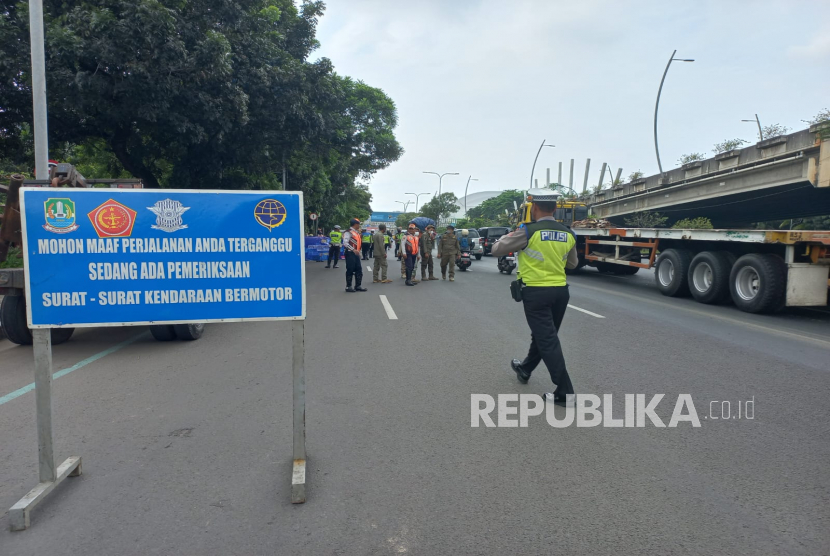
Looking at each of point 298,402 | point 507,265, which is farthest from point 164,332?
point 507,265

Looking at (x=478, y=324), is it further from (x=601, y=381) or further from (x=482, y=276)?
(x=482, y=276)

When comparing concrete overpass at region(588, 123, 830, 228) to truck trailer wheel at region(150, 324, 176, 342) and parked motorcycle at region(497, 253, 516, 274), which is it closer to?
parked motorcycle at region(497, 253, 516, 274)

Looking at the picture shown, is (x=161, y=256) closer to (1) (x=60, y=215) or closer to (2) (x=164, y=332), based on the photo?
(1) (x=60, y=215)

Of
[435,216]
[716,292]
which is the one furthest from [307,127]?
[435,216]

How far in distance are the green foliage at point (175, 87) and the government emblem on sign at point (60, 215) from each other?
9727mm

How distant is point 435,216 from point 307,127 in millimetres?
68932

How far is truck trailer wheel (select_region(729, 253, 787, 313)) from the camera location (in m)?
9.85

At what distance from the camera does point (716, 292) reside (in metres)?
11.3

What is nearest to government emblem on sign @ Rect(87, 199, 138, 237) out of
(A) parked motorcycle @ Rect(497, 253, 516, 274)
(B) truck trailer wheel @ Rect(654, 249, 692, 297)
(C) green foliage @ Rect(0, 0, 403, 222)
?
(C) green foliage @ Rect(0, 0, 403, 222)

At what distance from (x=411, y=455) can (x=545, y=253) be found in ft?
6.94

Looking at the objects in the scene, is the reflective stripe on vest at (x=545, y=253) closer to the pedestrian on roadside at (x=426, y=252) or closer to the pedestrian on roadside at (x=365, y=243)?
the pedestrian on roadside at (x=426, y=252)

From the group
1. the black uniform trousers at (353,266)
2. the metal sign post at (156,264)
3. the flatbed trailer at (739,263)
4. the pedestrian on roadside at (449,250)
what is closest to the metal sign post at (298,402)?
the metal sign post at (156,264)

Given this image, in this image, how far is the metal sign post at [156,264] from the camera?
10.7ft

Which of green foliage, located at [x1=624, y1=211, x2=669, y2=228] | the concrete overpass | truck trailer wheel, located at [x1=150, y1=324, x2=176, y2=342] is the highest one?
the concrete overpass
